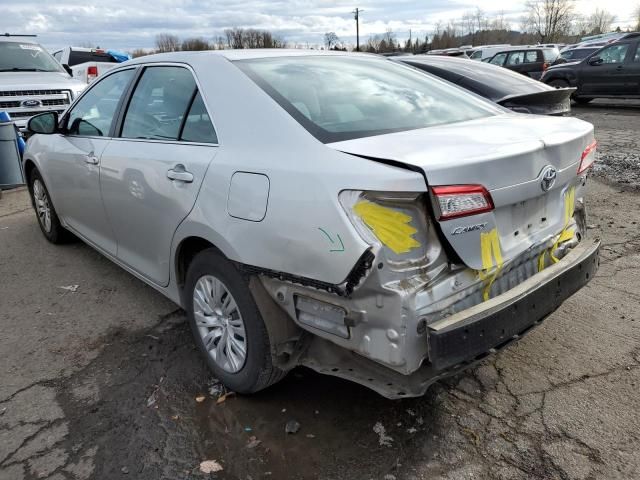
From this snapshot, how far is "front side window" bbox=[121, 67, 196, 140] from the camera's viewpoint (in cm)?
309

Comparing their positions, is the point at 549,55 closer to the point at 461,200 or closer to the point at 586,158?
the point at 586,158

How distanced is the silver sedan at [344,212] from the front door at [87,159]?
342mm

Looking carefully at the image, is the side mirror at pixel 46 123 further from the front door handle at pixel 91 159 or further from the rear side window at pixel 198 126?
the rear side window at pixel 198 126

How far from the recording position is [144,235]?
3.38m

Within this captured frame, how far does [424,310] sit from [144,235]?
2.04 metres

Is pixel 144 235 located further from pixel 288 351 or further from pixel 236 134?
pixel 288 351

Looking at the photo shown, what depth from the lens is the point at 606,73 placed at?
14.2 meters

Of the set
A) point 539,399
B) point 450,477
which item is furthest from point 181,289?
point 539,399

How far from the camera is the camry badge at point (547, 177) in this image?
2381 millimetres

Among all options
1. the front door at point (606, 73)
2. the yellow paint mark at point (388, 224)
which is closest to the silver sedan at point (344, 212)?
the yellow paint mark at point (388, 224)

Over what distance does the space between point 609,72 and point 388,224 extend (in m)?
14.8

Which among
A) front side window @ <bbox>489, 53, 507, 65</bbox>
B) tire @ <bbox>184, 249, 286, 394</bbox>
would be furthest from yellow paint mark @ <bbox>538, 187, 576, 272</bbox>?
front side window @ <bbox>489, 53, 507, 65</bbox>

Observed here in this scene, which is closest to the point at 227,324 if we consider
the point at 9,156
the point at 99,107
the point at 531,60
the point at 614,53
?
the point at 99,107

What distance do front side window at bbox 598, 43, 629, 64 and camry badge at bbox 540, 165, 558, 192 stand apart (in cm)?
1395
